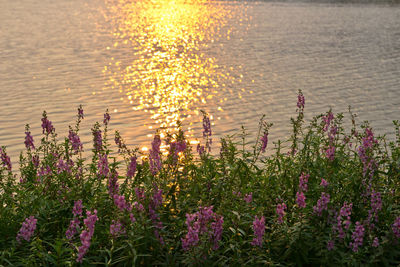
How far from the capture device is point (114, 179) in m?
5.58

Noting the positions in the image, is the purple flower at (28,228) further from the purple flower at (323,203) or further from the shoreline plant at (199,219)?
the purple flower at (323,203)

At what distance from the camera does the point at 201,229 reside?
4.76 metres

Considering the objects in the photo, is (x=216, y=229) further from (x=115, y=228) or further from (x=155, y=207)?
(x=115, y=228)

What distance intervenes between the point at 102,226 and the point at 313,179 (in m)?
3.18

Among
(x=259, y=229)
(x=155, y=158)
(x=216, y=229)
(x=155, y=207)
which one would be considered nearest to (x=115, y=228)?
(x=155, y=207)

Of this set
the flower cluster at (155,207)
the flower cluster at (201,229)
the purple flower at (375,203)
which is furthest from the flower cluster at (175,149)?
the purple flower at (375,203)

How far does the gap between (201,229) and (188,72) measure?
1763 centimetres

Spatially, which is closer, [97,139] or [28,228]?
[28,228]

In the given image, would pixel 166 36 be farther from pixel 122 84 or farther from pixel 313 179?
pixel 313 179

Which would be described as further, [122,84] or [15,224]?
[122,84]

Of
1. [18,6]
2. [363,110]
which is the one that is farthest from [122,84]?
[18,6]

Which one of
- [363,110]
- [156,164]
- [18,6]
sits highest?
[18,6]

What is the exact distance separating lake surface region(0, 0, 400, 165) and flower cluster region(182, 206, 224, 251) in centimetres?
740

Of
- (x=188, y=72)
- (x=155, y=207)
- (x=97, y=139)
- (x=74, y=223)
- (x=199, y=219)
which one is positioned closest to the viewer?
(x=199, y=219)
